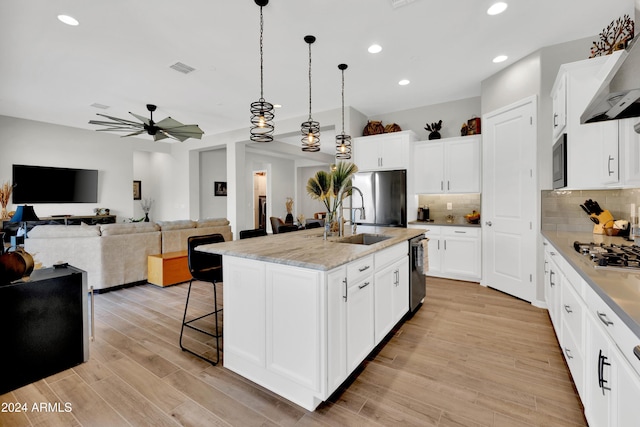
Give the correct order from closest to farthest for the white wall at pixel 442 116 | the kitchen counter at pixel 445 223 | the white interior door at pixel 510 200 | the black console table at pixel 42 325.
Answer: the black console table at pixel 42 325, the white interior door at pixel 510 200, the kitchen counter at pixel 445 223, the white wall at pixel 442 116

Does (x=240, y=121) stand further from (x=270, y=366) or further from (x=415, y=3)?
(x=270, y=366)

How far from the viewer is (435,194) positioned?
16.3ft

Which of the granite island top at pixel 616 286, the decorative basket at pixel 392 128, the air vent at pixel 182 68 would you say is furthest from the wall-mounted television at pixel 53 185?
the granite island top at pixel 616 286

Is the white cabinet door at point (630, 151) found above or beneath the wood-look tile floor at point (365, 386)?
above

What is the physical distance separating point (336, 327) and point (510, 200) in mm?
3140

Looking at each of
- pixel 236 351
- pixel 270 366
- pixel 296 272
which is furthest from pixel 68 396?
pixel 296 272

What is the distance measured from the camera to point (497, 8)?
262 centimetres

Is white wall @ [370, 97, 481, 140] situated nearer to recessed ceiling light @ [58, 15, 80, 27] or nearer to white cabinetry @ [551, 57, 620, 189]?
white cabinetry @ [551, 57, 620, 189]

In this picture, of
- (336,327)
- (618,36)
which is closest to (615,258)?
(336,327)

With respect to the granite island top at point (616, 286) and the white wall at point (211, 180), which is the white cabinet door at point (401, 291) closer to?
the granite island top at point (616, 286)

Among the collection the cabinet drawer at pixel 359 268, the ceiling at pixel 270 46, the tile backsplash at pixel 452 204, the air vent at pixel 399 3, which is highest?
the ceiling at pixel 270 46

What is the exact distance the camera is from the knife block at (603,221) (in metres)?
2.70

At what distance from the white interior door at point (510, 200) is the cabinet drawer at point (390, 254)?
5.63 ft

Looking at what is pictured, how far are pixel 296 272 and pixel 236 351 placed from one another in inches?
33.8
